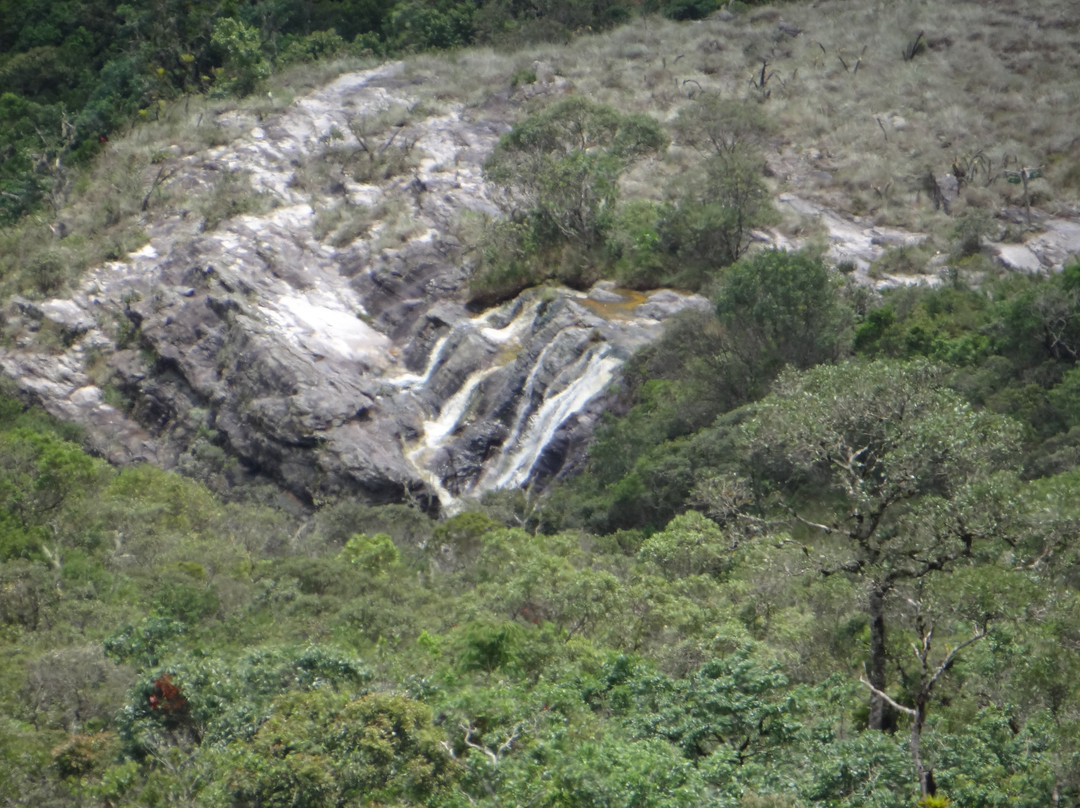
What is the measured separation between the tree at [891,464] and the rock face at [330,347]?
21813 millimetres

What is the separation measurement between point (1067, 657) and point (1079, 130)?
1894 inches

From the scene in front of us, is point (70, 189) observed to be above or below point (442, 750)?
below

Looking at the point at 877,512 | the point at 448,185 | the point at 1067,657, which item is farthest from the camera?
the point at 448,185

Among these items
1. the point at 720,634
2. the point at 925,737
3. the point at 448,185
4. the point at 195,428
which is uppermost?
the point at 925,737

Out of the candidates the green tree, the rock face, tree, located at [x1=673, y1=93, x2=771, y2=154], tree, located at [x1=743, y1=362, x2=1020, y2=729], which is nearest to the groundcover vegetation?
tree, located at [x1=743, y1=362, x2=1020, y2=729]

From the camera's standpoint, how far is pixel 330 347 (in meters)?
47.5

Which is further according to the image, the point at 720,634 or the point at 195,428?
the point at 195,428

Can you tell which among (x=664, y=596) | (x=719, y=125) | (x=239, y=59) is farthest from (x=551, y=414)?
(x=239, y=59)

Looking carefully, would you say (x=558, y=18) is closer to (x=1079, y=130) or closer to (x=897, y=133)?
(x=897, y=133)

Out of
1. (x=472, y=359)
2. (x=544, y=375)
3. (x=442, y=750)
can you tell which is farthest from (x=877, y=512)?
(x=472, y=359)

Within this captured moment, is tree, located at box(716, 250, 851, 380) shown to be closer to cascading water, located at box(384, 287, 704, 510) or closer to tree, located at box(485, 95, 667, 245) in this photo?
cascading water, located at box(384, 287, 704, 510)

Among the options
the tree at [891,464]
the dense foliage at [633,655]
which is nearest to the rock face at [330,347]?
the dense foliage at [633,655]

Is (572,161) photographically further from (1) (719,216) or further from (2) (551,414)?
(2) (551,414)

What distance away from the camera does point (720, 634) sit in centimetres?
1795
